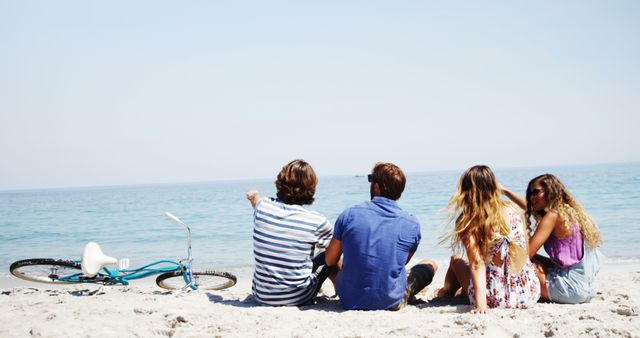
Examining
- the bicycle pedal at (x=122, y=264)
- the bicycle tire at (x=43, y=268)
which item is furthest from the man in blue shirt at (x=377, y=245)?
the bicycle tire at (x=43, y=268)

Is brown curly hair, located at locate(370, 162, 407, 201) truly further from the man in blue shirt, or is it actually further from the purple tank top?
the purple tank top

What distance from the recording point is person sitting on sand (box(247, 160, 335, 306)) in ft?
13.7

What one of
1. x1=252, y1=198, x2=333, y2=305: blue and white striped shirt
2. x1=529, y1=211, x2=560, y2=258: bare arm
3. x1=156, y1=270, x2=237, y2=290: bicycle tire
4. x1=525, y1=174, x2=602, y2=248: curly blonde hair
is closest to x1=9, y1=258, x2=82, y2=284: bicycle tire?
x1=156, y1=270, x2=237, y2=290: bicycle tire

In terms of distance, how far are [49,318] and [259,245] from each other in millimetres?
1873

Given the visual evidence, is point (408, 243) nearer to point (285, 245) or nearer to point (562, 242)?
point (285, 245)

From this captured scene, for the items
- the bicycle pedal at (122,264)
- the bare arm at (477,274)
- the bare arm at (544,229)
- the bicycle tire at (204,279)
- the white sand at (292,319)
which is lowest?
the bicycle tire at (204,279)

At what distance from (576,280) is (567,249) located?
310 mm

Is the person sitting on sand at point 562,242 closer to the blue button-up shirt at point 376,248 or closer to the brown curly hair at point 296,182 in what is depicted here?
the blue button-up shirt at point 376,248

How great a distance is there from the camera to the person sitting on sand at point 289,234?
4.17 meters

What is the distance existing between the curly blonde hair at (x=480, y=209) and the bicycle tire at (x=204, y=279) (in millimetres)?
2899

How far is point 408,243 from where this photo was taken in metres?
4.05

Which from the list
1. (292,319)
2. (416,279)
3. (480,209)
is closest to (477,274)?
(480,209)

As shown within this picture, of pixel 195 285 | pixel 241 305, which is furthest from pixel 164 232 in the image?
pixel 241 305

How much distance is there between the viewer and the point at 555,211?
410 cm
